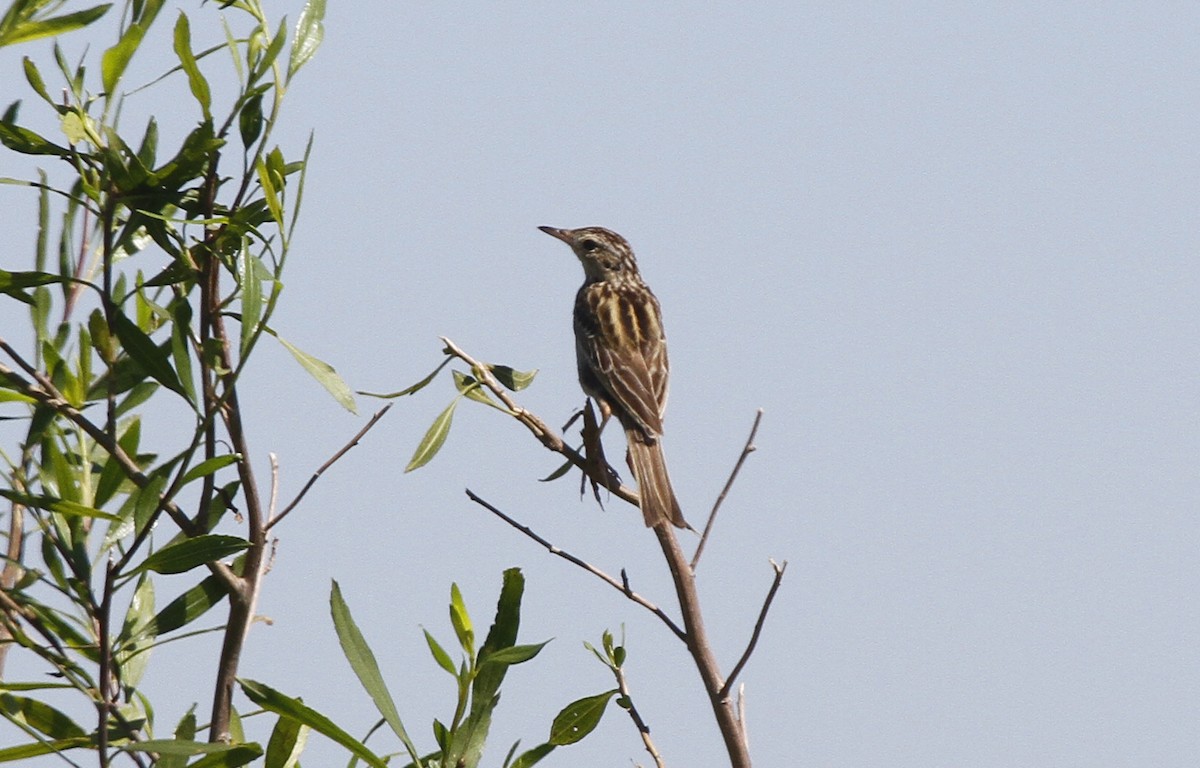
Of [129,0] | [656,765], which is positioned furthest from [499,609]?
[129,0]

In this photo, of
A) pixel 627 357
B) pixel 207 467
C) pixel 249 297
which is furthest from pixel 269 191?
pixel 627 357

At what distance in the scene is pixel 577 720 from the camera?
2.77 meters

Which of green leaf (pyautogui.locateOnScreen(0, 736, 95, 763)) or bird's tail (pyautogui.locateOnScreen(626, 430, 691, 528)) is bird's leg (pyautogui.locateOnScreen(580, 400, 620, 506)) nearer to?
bird's tail (pyautogui.locateOnScreen(626, 430, 691, 528))

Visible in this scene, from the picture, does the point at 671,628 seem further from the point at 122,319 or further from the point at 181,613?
the point at 122,319

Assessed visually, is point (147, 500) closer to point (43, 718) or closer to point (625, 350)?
point (43, 718)

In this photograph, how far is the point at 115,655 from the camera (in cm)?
250

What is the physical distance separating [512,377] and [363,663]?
1337mm

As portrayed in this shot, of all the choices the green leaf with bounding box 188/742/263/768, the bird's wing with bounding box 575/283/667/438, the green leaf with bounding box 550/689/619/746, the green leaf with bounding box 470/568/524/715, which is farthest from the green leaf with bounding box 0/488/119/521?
the bird's wing with bounding box 575/283/667/438

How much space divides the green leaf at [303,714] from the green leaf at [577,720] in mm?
386

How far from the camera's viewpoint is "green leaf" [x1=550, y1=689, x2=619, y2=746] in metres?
2.77

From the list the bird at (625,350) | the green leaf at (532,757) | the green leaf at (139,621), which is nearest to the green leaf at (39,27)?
the green leaf at (139,621)

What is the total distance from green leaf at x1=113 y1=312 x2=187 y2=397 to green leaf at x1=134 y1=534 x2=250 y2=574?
29 centimetres

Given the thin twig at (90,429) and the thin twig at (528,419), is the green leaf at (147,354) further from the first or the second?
the thin twig at (528,419)

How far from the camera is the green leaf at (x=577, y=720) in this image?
277cm
